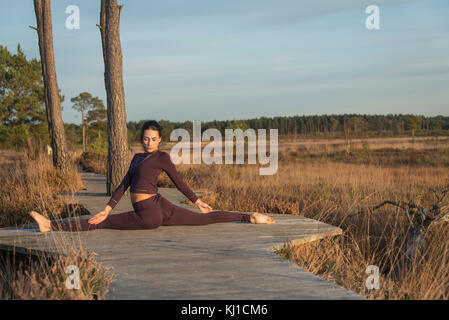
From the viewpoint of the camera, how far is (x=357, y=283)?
13.6 feet

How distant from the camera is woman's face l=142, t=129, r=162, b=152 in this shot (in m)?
5.20

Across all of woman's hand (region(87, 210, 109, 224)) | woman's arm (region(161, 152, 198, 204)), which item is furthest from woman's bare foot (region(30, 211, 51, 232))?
woman's arm (region(161, 152, 198, 204))

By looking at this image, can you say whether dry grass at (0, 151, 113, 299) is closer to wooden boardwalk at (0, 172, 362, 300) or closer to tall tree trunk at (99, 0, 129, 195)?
wooden boardwalk at (0, 172, 362, 300)

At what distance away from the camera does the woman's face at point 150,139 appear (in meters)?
5.20

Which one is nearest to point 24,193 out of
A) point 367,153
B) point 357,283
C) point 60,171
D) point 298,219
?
point 60,171

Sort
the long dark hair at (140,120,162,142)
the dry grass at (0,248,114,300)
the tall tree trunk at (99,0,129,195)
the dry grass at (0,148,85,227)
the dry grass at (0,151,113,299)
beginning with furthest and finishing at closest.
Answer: the tall tree trunk at (99,0,129,195) → the dry grass at (0,148,85,227) → the long dark hair at (140,120,162,142) → the dry grass at (0,151,113,299) → the dry grass at (0,248,114,300)

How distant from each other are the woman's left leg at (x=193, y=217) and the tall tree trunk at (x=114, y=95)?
11.3 feet

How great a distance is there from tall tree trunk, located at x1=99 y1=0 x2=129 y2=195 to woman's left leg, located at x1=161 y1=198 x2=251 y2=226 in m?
3.44

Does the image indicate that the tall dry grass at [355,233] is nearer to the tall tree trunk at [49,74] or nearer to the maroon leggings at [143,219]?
the maroon leggings at [143,219]

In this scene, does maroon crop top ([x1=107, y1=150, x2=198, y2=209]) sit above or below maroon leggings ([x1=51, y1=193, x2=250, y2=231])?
above

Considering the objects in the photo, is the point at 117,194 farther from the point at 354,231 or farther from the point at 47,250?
the point at 354,231

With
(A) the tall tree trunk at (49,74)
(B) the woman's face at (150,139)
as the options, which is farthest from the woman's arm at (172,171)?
(A) the tall tree trunk at (49,74)

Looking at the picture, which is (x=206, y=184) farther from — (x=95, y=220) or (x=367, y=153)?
(x=367, y=153)

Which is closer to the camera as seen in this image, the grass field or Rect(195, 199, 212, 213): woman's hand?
the grass field
